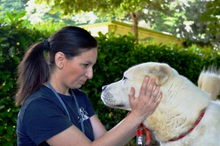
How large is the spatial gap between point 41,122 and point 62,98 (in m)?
0.40

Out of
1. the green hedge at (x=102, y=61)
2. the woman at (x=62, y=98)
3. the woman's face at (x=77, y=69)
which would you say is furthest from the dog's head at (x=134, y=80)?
the green hedge at (x=102, y=61)

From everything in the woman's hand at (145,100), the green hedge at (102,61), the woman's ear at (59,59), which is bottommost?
the green hedge at (102,61)

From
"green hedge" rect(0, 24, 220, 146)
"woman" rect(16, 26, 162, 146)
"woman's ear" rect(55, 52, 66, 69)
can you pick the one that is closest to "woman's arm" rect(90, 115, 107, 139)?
"woman" rect(16, 26, 162, 146)

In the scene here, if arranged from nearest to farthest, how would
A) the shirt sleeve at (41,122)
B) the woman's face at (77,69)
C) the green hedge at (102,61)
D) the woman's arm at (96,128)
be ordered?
the shirt sleeve at (41,122) < the woman's face at (77,69) < the woman's arm at (96,128) < the green hedge at (102,61)

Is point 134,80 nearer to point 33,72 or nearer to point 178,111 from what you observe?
point 178,111

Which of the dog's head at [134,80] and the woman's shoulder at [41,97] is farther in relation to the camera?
the dog's head at [134,80]

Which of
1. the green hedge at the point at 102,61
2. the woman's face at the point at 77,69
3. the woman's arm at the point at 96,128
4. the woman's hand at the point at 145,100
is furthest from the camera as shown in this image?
the green hedge at the point at 102,61

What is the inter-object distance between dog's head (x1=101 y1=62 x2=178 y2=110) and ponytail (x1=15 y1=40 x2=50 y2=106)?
63 cm

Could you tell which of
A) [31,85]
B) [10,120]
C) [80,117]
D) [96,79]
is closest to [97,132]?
[80,117]

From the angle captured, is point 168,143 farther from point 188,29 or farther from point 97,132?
point 188,29

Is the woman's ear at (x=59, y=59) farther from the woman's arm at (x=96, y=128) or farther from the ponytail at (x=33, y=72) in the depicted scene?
the woman's arm at (x=96, y=128)

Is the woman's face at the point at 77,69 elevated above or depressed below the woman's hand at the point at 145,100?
above

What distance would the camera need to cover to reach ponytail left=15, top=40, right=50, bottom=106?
252 cm

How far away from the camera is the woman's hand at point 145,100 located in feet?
7.78
